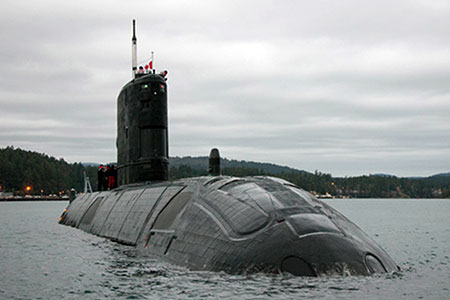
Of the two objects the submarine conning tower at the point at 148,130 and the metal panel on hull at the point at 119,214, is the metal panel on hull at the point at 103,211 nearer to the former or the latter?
the metal panel on hull at the point at 119,214

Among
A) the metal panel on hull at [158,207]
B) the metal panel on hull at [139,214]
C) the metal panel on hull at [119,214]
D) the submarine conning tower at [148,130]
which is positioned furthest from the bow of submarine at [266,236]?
the submarine conning tower at [148,130]

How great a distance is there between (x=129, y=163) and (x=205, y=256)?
1159 centimetres

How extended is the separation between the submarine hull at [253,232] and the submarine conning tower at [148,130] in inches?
190

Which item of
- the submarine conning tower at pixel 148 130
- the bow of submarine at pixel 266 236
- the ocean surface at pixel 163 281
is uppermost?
the submarine conning tower at pixel 148 130

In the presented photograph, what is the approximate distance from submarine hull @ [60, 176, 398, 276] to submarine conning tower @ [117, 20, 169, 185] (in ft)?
15.8

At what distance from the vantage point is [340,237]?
35.9 ft

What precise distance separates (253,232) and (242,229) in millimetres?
344

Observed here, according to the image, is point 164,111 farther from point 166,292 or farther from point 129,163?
point 166,292

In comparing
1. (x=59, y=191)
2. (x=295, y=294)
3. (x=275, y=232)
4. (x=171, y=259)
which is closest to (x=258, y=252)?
(x=275, y=232)

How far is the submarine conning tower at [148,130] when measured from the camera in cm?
2141

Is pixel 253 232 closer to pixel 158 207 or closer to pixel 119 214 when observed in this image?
pixel 158 207

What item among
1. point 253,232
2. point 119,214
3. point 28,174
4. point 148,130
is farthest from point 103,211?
point 28,174

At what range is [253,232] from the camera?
11.2m

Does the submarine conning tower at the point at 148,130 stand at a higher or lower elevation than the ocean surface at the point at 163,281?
higher
